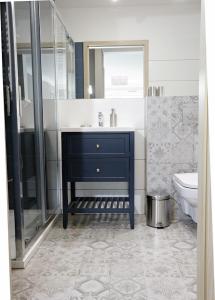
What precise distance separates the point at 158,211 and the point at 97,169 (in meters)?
0.64

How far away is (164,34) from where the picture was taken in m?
2.85

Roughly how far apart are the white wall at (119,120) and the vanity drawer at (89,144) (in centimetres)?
45

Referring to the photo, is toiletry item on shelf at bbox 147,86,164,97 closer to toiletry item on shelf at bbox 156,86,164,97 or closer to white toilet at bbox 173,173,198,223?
toiletry item on shelf at bbox 156,86,164,97

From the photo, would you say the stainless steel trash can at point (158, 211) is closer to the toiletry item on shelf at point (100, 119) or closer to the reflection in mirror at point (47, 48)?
the toiletry item on shelf at point (100, 119)

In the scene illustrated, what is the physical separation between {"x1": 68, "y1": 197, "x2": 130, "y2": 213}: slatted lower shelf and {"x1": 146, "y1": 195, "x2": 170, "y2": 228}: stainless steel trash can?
217 millimetres

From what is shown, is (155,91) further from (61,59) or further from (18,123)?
(18,123)

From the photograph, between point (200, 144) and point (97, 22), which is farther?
point (97, 22)

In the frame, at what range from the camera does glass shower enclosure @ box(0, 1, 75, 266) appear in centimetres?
163

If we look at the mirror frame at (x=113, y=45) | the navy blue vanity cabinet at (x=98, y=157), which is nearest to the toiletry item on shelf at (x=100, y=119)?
the mirror frame at (x=113, y=45)

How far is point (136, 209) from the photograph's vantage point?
2.77 meters

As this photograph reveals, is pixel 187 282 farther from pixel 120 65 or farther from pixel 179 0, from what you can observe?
pixel 179 0

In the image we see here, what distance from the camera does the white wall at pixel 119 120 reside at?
271cm

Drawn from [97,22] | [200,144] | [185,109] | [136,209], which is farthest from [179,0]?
[200,144]

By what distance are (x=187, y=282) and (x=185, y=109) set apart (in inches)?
59.9
